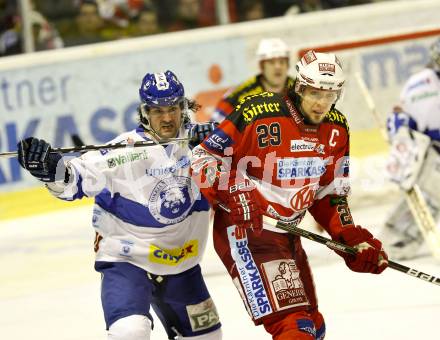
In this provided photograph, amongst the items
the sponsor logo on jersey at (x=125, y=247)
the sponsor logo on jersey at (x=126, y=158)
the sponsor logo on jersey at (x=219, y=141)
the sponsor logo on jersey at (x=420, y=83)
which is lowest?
the sponsor logo on jersey at (x=420, y=83)

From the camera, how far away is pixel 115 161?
4801 mm

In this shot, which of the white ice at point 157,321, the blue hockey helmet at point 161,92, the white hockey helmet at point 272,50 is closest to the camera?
the blue hockey helmet at point 161,92

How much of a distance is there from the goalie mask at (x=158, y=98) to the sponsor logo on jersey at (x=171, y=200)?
0.21m

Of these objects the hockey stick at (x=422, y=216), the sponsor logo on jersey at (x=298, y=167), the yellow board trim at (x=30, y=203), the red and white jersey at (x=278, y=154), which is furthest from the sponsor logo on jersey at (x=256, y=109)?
the yellow board trim at (x=30, y=203)

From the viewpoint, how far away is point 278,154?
4.68 metres

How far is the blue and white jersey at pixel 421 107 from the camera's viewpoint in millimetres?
7234

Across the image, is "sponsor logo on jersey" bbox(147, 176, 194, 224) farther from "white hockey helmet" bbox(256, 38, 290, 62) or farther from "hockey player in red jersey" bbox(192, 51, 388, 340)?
"white hockey helmet" bbox(256, 38, 290, 62)

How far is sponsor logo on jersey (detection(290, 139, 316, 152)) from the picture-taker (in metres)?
4.69

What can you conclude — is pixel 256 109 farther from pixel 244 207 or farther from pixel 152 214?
pixel 152 214

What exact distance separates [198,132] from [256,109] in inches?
16.5

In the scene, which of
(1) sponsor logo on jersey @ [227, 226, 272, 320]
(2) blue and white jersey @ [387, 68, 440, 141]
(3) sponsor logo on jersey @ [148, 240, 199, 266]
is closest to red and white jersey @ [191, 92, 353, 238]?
(1) sponsor logo on jersey @ [227, 226, 272, 320]

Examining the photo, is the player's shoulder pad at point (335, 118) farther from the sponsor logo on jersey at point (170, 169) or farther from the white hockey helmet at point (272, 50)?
the white hockey helmet at point (272, 50)

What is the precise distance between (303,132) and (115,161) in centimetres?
78

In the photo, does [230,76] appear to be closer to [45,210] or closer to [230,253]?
[45,210]
